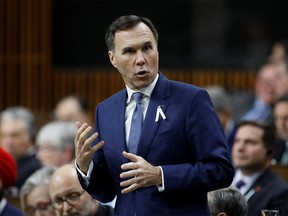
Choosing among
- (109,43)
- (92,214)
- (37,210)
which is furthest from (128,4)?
(109,43)

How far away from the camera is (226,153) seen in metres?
3.83

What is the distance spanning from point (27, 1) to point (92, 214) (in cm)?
665

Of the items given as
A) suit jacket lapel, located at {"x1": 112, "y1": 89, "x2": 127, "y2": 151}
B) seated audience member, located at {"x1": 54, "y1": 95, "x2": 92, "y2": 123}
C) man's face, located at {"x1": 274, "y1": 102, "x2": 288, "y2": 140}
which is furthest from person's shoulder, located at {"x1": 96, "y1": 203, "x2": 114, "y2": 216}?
seated audience member, located at {"x1": 54, "y1": 95, "x2": 92, "y2": 123}

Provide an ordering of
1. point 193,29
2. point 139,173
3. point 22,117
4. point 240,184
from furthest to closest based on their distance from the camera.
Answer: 1. point 193,29
2. point 22,117
3. point 240,184
4. point 139,173

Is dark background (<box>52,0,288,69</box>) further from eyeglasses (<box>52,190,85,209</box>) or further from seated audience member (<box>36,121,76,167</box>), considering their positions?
eyeglasses (<box>52,190,85,209</box>)

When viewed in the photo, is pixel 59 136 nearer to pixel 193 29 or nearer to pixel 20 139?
pixel 20 139

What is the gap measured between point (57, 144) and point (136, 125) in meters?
3.97

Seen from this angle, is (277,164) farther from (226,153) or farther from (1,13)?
(1,13)

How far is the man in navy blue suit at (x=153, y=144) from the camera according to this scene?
3.77 metres

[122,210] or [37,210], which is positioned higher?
[122,210]

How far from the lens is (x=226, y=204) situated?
14.4 ft

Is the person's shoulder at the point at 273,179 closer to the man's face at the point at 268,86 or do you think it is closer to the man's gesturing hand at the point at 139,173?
the man's gesturing hand at the point at 139,173

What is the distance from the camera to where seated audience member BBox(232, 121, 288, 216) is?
572 cm

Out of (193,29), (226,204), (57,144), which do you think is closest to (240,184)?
(226,204)
